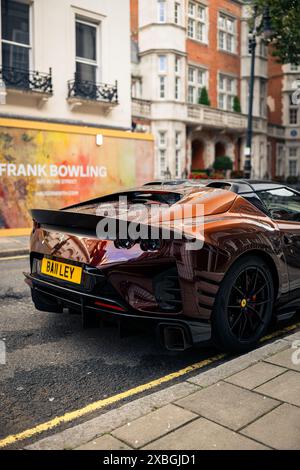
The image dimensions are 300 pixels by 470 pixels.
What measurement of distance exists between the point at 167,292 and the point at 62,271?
3.07 feet

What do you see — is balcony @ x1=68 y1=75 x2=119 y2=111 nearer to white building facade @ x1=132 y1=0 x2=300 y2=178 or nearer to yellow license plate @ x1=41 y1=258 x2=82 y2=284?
white building facade @ x1=132 y1=0 x2=300 y2=178

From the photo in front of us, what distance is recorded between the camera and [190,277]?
3.23 metres

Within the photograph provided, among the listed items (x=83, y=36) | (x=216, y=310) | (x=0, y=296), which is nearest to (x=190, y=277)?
(x=216, y=310)

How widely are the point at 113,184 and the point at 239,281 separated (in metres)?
11.1

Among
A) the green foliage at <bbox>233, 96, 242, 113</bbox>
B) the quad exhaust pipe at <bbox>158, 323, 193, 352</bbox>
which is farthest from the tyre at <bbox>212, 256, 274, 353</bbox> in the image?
the green foliage at <bbox>233, 96, 242, 113</bbox>

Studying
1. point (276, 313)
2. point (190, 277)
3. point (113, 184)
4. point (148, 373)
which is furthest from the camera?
point (113, 184)

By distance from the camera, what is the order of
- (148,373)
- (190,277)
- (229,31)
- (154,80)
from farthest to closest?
(229,31) < (154,80) < (148,373) < (190,277)

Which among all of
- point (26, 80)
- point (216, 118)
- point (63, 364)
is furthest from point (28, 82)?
point (216, 118)

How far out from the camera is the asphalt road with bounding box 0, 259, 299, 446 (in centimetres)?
295

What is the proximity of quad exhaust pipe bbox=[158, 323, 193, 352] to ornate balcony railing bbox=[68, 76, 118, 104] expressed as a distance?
1298cm

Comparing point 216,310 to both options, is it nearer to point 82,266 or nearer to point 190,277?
point 190,277

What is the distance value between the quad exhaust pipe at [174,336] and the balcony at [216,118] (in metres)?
26.3

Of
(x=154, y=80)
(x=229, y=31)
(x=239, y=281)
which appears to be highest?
(x=229, y=31)

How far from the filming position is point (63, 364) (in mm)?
3586
